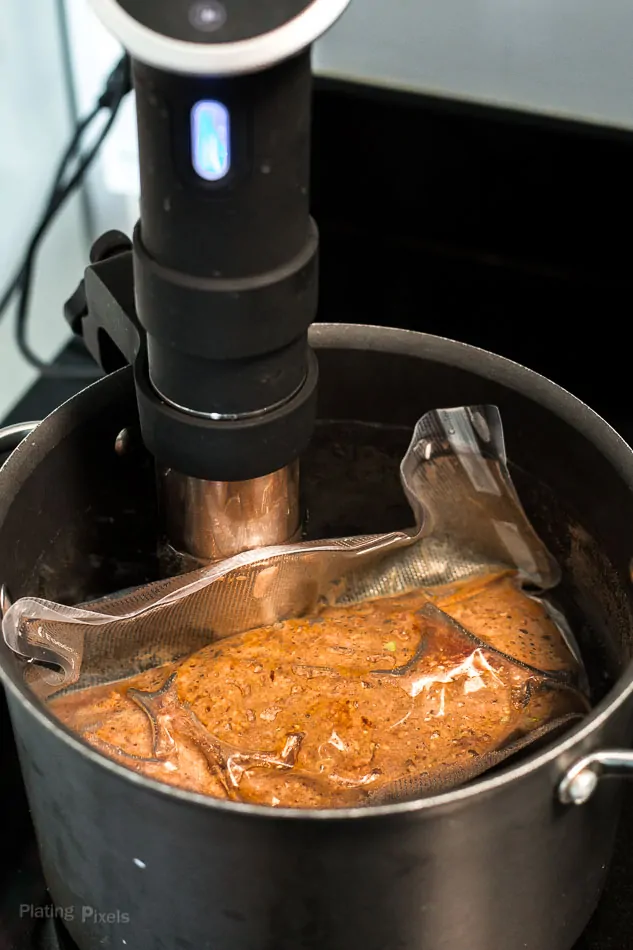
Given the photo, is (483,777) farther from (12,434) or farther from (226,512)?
(12,434)

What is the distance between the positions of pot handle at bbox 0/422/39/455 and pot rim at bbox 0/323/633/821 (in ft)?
0.20

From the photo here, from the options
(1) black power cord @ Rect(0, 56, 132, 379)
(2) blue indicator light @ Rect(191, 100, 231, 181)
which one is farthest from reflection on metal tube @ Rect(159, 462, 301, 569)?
(1) black power cord @ Rect(0, 56, 132, 379)

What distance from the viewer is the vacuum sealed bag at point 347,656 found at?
50cm

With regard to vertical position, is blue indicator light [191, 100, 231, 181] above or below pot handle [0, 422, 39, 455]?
above

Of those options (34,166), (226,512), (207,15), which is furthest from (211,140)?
(34,166)

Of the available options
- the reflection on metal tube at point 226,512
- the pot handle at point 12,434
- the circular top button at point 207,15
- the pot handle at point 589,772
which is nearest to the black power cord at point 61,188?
the pot handle at point 12,434

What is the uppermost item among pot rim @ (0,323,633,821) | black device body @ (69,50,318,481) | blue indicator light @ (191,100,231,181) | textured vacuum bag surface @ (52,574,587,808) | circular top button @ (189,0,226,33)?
circular top button @ (189,0,226,33)

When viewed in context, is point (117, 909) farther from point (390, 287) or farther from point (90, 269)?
point (390, 287)

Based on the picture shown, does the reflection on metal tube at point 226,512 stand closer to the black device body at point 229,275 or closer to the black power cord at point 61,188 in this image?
the black device body at point 229,275

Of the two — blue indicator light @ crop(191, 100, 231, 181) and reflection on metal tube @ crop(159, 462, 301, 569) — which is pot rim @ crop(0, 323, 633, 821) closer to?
reflection on metal tube @ crop(159, 462, 301, 569)

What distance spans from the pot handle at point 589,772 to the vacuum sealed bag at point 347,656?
0.09m

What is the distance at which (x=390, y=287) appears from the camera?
815mm

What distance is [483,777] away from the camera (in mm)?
442

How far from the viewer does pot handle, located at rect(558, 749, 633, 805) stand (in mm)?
402
